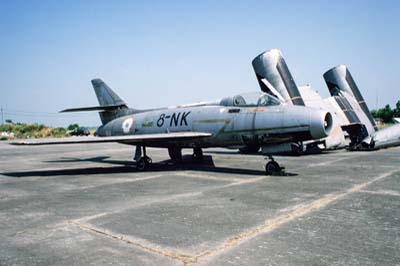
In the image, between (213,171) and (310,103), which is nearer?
(213,171)

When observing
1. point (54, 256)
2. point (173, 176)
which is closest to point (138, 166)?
point (173, 176)

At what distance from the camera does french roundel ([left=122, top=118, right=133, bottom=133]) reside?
51.7 feet

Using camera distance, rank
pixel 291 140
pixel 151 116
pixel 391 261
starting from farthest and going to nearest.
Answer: pixel 151 116, pixel 291 140, pixel 391 261

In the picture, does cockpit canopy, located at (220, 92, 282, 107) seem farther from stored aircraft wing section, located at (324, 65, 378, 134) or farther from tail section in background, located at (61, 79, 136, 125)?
stored aircraft wing section, located at (324, 65, 378, 134)

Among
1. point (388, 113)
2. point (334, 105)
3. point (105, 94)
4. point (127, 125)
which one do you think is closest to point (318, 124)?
point (127, 125)

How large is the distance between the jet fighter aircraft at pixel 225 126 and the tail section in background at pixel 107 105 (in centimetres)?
93

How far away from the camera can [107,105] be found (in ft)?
57.3

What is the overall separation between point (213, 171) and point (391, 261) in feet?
28.8

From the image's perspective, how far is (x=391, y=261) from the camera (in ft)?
12.6

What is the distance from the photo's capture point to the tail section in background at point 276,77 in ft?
69.3

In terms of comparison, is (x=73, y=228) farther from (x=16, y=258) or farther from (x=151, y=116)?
(x=151, y=116)

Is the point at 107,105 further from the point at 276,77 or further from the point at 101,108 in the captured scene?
the point at 276,77

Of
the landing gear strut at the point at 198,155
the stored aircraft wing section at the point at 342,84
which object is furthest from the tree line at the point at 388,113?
the landing gear strut at the point at 198,155

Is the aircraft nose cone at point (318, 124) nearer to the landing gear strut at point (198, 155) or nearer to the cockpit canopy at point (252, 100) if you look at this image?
the cockpit canopy at point (252, 100)
